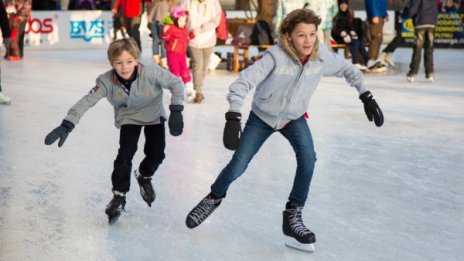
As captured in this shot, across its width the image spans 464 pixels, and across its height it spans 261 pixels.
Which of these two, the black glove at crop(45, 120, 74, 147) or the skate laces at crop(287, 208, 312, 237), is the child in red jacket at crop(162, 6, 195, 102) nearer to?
the black glove at crop(45, 120, 74, 147)

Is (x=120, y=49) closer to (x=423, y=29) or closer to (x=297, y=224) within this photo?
A: (x=297, y=224)

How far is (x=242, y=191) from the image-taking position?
17.6 feet

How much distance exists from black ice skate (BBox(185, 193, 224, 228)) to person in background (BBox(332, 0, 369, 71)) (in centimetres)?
979

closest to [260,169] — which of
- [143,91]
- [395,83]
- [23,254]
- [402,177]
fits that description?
[402,177]

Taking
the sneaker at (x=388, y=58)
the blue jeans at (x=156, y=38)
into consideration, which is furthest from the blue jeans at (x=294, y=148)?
the sneaker at (x=388, y=58)

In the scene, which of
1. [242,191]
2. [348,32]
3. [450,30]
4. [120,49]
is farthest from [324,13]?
[120,49]

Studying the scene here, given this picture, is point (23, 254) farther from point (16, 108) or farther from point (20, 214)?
point (16, 108)

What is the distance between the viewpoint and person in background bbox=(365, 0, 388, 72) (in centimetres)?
1444

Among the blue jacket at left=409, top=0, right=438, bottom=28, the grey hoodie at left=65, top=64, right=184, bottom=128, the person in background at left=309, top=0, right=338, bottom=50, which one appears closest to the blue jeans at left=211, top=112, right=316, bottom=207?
the grey hoodie at left=65, top=64, right=184, bottom=128

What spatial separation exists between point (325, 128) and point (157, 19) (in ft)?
22.9

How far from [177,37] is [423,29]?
4.01 metres

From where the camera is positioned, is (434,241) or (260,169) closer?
(434,241)

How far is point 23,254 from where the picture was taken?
13.1 ft

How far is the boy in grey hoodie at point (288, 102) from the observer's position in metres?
3.94
